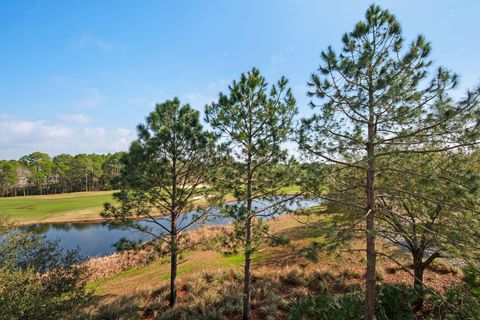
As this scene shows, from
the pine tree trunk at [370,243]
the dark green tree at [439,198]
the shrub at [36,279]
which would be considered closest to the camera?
the dark green tree at [439,198]

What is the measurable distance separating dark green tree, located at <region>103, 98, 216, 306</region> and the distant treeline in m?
62.8

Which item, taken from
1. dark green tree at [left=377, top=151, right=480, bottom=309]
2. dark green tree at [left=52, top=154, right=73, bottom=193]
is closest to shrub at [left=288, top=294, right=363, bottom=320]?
dark green tree at [left=377, top=151, right=480, bottom=309]

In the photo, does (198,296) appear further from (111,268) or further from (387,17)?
(387,17)

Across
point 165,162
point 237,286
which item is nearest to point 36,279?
point 165,162

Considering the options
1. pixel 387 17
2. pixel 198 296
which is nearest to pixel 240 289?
pixel 198 296

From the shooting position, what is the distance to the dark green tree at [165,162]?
382 inches

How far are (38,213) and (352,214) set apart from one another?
4358 cm

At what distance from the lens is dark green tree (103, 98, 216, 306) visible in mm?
9703

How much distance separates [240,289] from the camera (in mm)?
11891

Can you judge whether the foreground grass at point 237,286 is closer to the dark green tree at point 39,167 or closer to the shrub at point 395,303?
the shrub at point 395,303

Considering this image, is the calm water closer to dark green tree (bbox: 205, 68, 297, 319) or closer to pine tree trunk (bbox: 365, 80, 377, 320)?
dark green tree (bbox: 205, 68, 297, 319)

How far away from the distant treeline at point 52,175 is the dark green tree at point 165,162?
62.8 metres

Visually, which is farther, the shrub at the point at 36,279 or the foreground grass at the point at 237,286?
the foreground grass at the point at 237,286

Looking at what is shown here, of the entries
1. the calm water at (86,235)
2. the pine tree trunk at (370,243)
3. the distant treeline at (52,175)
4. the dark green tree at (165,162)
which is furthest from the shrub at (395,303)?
the distant treeline at (52,175)
